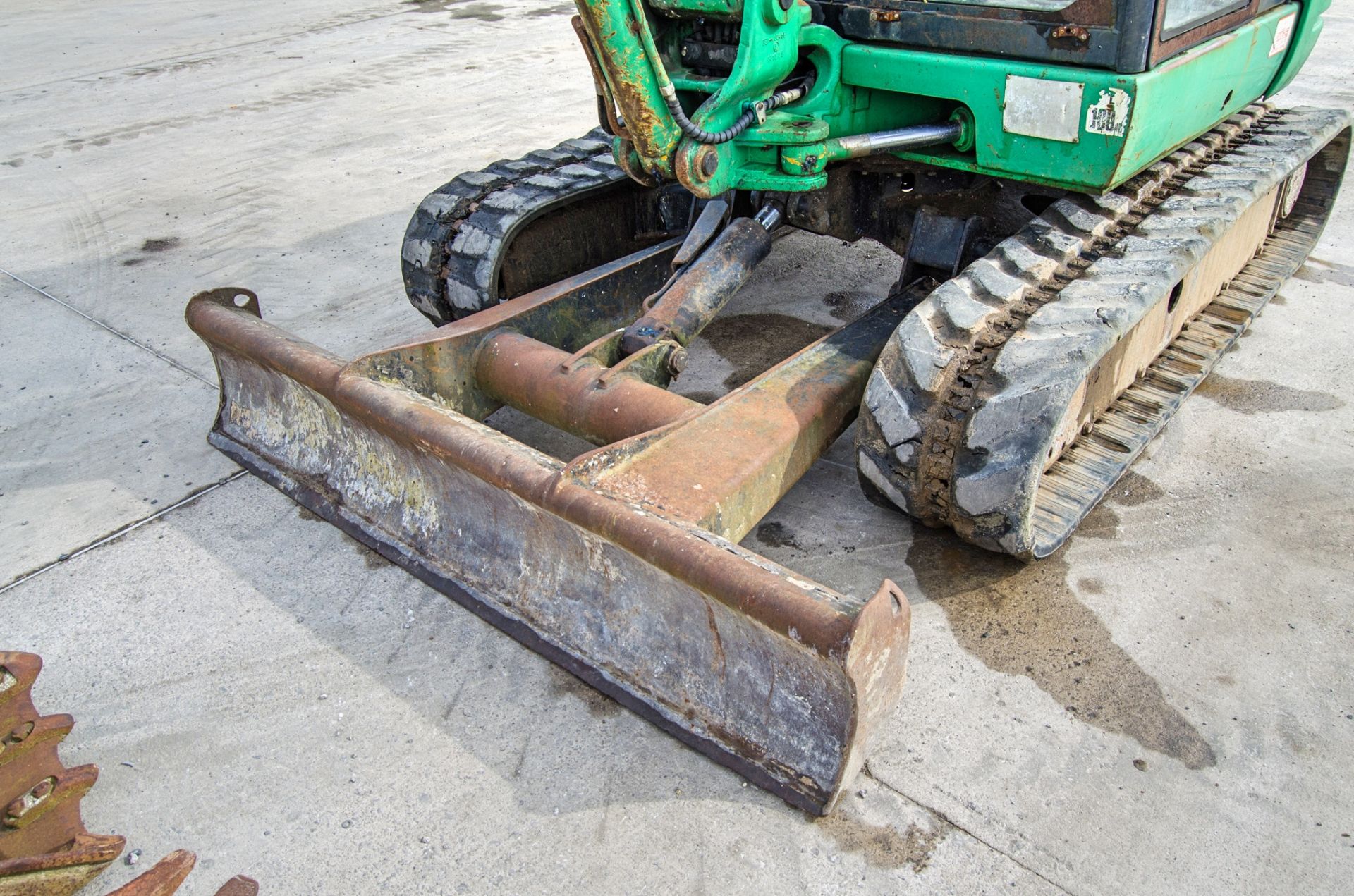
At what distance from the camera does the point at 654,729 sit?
2.71 m

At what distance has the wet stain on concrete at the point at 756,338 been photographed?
14.7ft

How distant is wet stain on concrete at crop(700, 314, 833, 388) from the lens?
4492 mm

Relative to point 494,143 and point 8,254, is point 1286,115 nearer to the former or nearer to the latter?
point 494,143

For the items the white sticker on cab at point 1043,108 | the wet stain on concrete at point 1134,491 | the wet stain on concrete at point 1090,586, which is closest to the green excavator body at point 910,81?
the white sticker on cab at point 1043,108

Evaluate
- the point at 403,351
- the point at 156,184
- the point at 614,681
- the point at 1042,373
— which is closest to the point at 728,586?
the point at 614,681

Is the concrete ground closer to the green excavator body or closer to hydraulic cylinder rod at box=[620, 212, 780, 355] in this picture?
hydraulic cylinder rod at box=[620, 212, 780, 355]

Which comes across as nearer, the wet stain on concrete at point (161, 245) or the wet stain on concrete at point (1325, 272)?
the wet stain on concrete at point (1325, 272)

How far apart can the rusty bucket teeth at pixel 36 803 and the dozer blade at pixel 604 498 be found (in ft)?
3.52

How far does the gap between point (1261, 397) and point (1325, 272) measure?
1510 millimetres

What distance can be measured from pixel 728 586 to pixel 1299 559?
207 cm

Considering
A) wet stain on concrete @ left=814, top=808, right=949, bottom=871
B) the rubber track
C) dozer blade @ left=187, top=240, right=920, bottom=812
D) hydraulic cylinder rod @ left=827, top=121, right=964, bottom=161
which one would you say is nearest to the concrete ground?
wet stain on concrete @ left=814, top=808, right=949, bottom=871

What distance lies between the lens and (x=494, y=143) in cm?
741

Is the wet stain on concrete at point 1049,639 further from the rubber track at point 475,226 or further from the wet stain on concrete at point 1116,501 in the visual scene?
the rubber track at point 475,226

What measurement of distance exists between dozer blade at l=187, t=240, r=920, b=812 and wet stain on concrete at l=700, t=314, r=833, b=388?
0.74m
